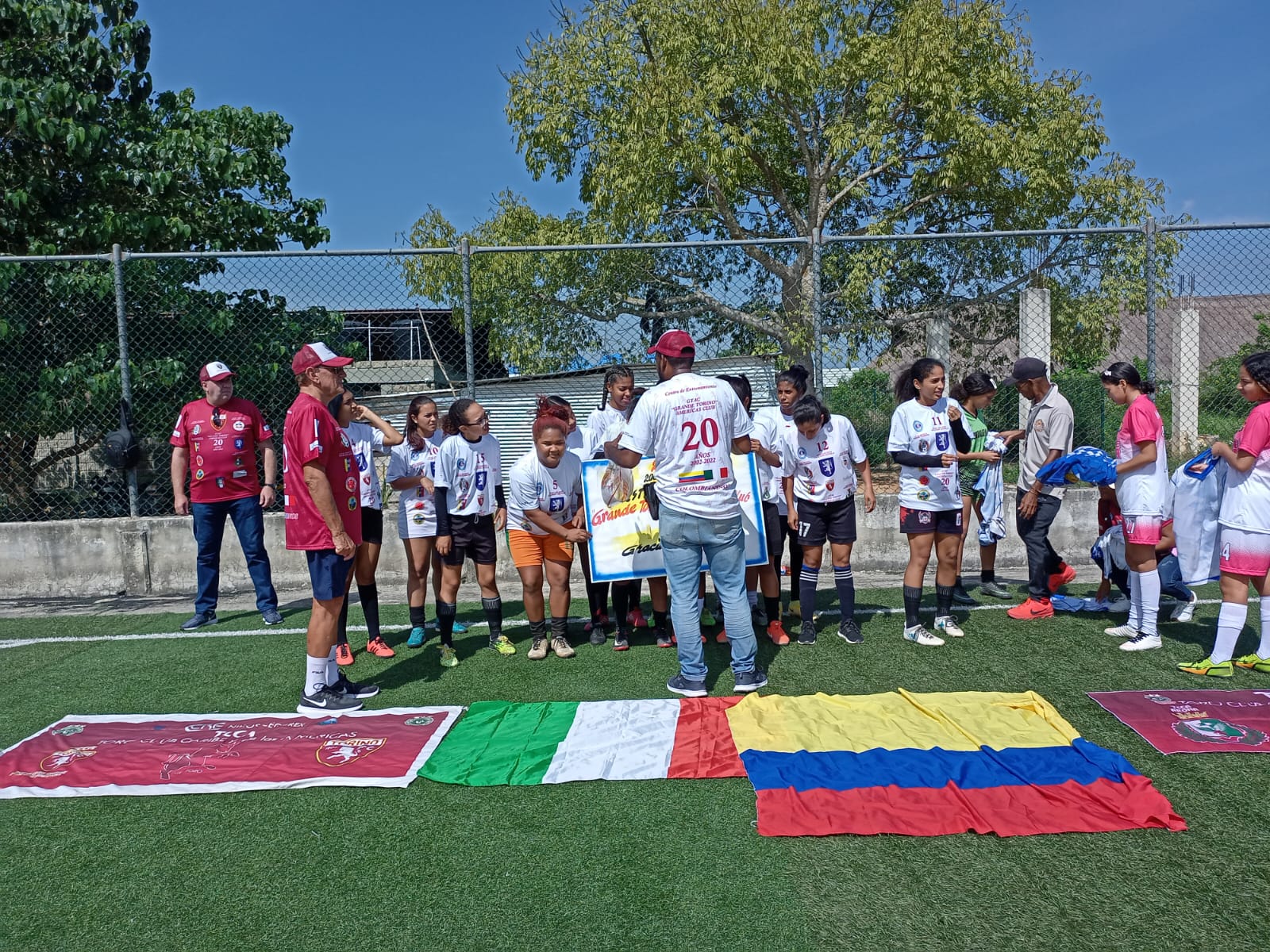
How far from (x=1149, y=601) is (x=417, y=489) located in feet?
16.2

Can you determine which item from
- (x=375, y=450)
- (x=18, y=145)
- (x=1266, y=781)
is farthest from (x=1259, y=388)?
(x=18, y=145)

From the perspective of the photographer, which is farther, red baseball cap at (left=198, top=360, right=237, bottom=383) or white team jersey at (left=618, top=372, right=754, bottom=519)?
red baseball cap at (left=198, top=360, right=237, bottom=383)

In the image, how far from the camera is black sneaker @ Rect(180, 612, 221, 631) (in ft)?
23.4

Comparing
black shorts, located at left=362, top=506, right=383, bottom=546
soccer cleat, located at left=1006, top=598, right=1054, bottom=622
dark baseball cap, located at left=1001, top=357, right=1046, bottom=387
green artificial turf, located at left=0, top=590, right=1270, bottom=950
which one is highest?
dark baseball cap, located at left=1001, top=357, right=1046, bottom=387

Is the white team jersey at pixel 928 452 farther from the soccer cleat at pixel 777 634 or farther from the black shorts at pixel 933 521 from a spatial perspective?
the soccer cleat at pixel 777 634

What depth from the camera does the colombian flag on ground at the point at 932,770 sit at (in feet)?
11.7

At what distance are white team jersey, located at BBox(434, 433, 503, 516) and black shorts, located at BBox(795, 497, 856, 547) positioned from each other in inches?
86.0

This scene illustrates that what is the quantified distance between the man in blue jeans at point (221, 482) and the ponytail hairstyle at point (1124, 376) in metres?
6.24

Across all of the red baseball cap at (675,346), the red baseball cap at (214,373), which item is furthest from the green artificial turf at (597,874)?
the red baseball cap at (214,373)

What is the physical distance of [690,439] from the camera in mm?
5055

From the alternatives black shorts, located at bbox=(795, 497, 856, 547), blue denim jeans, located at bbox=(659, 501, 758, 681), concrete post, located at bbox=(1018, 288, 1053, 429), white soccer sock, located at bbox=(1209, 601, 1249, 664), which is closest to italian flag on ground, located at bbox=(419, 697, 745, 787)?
blue denim jeans, located at bbox=(659, 501, 758, 681)

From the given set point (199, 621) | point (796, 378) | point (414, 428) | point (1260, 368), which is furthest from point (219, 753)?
point (1260, 368)

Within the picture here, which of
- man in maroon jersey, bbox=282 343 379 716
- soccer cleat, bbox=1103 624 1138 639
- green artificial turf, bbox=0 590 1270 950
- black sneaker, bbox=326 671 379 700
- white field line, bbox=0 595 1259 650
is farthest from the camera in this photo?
white field line, bbox=0 595 1259 650

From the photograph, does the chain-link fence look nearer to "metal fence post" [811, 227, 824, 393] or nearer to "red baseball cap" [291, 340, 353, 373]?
"metal fence post" [811, 227, 824, 393]
